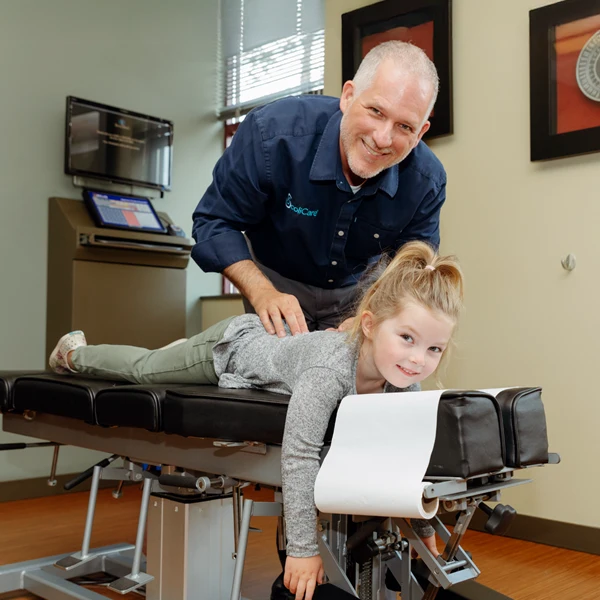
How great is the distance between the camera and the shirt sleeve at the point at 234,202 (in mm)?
1760

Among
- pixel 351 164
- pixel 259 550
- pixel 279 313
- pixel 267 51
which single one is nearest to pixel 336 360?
pixel 279 313

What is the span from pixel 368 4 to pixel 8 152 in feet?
5.15

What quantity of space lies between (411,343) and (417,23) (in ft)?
6.20

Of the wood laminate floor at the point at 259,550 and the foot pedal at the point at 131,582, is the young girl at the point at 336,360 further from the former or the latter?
the wood laminate floor at the point at 259,550

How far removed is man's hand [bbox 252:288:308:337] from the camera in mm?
1517

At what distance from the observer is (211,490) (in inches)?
57.8

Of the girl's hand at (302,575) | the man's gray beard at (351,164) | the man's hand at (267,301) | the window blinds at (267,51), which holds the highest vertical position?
the window blinds at (267,51)

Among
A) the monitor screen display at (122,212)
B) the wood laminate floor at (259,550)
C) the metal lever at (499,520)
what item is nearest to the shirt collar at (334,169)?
the metal lever at (499,520)

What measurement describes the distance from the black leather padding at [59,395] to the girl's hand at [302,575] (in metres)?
0.59

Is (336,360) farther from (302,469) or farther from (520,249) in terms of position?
(520,249)

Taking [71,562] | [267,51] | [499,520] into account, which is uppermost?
[267,51]

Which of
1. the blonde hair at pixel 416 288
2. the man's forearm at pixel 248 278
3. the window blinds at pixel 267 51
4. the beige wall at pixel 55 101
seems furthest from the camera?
the window blinds at pixel 267 51

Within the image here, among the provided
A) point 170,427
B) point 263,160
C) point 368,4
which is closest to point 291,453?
point 170,427

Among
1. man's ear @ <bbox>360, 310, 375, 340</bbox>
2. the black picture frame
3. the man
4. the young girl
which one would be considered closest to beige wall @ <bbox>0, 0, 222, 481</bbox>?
the black picture frame
